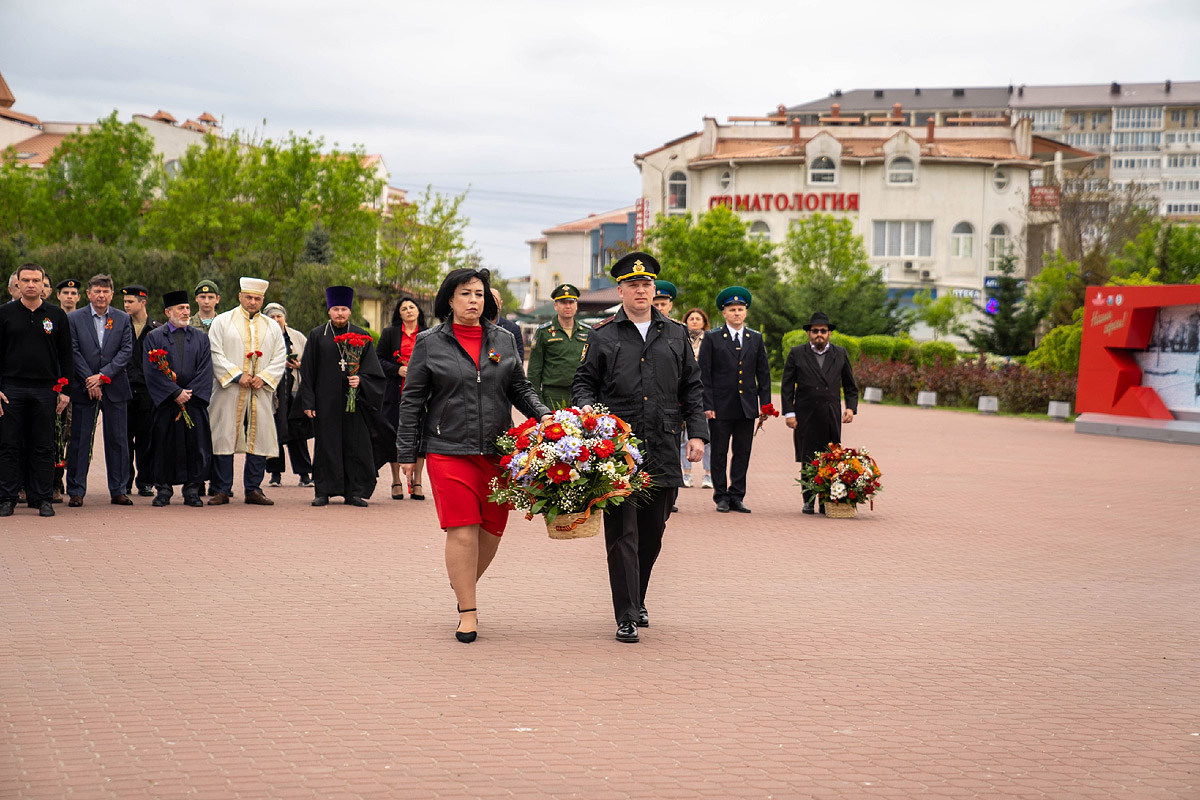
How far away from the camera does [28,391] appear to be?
36.8 ft

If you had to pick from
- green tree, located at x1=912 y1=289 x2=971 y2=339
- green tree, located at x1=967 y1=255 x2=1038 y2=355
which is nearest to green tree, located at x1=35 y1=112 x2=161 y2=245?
green tree, located at x1=912 y1=289 x2=971 y2=339

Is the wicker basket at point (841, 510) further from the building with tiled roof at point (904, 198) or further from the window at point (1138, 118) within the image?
the window at point (1138, 118)

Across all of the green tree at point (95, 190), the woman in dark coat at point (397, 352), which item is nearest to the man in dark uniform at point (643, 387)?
the woman in dark coat at point (397, 352)

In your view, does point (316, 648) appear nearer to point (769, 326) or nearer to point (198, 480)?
point (198, 480)

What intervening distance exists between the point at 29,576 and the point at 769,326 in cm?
3947

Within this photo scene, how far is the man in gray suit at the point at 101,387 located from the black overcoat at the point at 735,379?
571 cm

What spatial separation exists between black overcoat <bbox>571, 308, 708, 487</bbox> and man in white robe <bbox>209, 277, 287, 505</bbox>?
242 inches

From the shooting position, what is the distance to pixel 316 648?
660cm

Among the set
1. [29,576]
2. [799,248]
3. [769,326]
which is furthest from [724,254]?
[29,576]

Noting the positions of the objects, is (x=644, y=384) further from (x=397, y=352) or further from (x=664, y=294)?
(x=397, y=352)

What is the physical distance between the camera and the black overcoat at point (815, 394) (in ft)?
42.3

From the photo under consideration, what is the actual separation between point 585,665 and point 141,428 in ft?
26.1

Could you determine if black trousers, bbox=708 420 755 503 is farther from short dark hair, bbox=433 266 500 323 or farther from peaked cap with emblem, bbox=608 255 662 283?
short dark hair, bbox=433 266 500 323

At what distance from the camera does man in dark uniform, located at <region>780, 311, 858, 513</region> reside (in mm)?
12891
